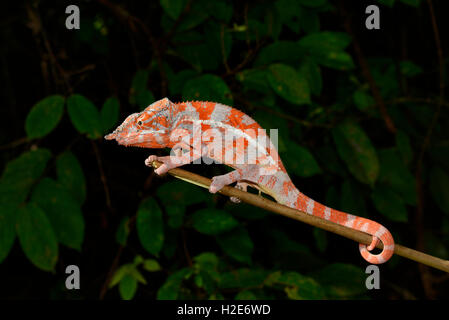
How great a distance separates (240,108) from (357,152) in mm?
411

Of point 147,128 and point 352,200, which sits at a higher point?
point 147,128

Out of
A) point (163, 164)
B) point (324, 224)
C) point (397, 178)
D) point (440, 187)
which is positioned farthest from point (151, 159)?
point (440, 187)

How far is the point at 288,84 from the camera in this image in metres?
1.11

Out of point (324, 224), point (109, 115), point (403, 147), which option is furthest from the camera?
point (403, 147)

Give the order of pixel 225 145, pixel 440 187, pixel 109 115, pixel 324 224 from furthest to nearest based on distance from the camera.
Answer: pixel 440 187 < pixel 109 115 < pixel 225 145 < pixel 324 224

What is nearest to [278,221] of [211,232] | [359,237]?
[211,232]

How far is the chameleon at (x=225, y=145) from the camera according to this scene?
0.64 metres

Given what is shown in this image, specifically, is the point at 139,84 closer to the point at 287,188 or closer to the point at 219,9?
the point at 219,9

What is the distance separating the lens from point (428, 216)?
2.01m

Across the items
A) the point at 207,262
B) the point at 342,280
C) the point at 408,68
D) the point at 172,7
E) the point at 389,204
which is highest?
the point at 172,7

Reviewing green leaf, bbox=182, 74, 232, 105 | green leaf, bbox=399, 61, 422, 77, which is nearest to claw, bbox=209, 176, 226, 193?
green leaf, bbox=182, 74, 232, 105

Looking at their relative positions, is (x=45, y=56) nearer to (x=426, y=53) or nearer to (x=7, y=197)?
(x=7, y=197)

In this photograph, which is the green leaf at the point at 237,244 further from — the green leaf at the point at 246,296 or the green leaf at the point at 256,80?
the green leaf at the point at 256,80

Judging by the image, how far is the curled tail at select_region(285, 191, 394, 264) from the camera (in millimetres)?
601
